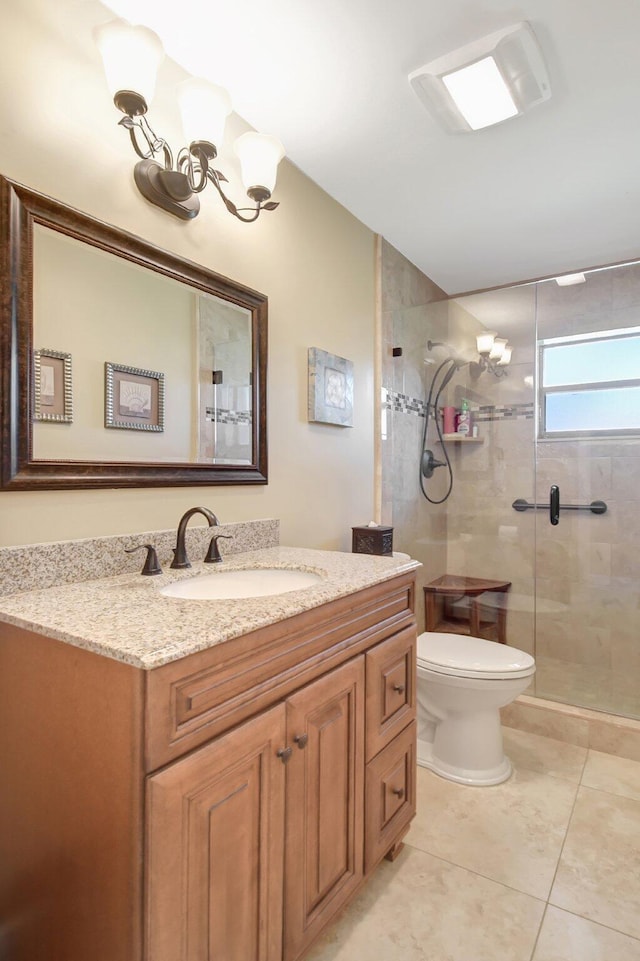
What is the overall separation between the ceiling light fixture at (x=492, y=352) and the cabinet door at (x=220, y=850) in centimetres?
243

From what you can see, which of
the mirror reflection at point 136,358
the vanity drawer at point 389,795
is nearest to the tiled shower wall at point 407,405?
the mirror reflection at point 136,358

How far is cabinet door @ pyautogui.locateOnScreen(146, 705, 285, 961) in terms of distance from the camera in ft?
2.45

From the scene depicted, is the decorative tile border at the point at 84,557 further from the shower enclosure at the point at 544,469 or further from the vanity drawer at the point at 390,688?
the shower enclosure at the point at 544,469

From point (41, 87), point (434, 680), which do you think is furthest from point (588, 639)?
point (41, 87)

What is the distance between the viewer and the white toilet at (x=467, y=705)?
1.89 meters

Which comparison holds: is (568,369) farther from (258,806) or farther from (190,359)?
(258,806)

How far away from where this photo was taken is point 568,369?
2727 millimetres

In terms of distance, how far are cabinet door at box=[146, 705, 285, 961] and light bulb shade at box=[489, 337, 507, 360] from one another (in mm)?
2444

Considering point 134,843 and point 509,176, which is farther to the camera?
point 509,176

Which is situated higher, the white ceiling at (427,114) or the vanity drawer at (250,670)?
the white ceiling at (427,114)

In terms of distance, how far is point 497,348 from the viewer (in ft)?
9.34

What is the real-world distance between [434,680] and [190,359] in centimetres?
148

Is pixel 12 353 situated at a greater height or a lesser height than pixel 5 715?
greater

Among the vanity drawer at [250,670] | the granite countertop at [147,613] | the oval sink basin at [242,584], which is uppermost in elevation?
the granite countertop at [147,613]
